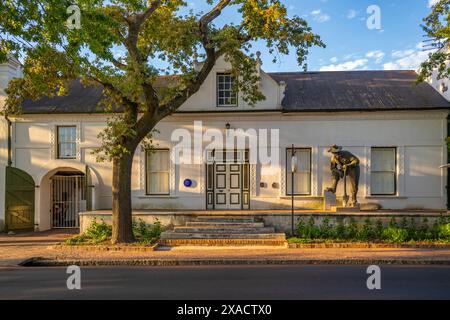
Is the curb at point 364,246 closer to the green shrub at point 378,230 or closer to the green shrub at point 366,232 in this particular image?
the green shrub at point 366,232

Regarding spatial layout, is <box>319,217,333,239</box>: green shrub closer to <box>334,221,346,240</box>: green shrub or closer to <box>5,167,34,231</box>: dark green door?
<box>334,221,346,240</box>: green shrub

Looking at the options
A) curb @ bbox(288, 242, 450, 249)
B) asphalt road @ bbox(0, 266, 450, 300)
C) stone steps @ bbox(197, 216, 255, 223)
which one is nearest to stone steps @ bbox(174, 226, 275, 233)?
stone steps @ bbox(197, 216, 255, 223)

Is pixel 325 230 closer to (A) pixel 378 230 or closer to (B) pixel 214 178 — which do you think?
(A) pixel 378 230

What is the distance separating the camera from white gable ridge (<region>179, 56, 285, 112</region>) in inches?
587

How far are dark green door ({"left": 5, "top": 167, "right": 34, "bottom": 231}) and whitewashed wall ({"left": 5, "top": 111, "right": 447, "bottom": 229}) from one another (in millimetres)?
386

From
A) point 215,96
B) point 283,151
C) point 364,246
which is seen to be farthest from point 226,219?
point 215,96

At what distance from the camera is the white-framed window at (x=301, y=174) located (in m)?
15.1

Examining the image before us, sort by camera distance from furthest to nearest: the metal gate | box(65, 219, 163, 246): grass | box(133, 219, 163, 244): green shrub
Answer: the metal gate, box(133, 219, 163, 244): green shrub, box(65, 219, 163, 246): grass

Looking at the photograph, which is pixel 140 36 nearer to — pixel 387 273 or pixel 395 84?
pixel 387 273

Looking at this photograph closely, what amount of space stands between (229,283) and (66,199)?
12.0m

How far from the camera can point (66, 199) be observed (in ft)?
55.0

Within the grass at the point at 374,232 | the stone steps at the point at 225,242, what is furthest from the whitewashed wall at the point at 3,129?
the grass at the point at 374,232

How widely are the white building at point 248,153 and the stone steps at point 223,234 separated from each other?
2.17 m

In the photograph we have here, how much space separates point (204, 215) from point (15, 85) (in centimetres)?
943
